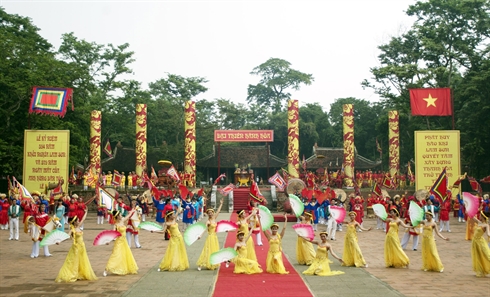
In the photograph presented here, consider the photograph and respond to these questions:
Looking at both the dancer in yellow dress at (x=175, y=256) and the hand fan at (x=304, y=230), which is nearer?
the hand fan at (x=304, y=230)

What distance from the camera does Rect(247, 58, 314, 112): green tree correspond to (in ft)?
244

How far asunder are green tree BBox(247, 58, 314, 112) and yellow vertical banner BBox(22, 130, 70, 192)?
4910cm

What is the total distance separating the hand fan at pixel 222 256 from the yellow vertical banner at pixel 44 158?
17.6 m

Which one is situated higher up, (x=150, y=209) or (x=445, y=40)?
(x=445, y=40)

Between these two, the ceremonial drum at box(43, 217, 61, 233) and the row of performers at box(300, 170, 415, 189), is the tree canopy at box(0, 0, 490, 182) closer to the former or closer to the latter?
the row of performers at box(300, 170, 415, 189)

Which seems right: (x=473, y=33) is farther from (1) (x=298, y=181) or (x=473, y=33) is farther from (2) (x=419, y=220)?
(2) (x=419, y=220)

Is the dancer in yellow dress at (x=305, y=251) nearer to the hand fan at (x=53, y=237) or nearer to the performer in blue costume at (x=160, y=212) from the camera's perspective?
the hand fan at (x=53, y=237)

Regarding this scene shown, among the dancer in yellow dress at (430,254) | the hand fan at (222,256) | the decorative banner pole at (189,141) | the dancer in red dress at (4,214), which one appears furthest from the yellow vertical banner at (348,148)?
the hand fan at (222,256)

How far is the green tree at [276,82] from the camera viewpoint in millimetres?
74500

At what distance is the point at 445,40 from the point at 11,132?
28.0 m

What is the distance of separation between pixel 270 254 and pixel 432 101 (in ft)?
63.7

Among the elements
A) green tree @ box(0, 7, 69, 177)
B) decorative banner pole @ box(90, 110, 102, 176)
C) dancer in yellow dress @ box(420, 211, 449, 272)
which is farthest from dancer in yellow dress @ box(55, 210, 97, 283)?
decorative banner pole @ box(90, 110, 102, 176)

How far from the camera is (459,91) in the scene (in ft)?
113

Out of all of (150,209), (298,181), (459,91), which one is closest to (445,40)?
(459,91)
